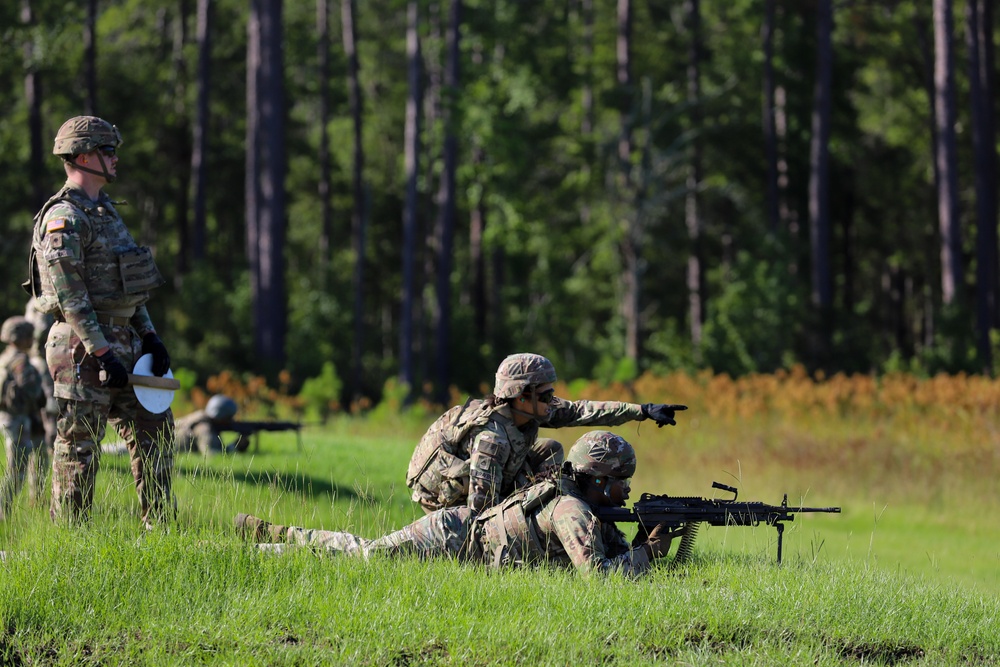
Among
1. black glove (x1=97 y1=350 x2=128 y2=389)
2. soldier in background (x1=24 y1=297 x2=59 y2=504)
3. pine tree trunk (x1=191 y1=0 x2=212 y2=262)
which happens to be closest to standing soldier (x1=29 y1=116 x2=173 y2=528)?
black glove (x1=97 y1=350 x2=128 y2=389)

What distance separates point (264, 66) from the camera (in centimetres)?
2492

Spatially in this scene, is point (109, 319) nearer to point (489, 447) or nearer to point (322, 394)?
point (489, 447)

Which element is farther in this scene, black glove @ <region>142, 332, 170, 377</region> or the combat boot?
black glove @ <region>142, 332, 170, 377</region>

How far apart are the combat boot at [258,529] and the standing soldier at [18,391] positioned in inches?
97.7

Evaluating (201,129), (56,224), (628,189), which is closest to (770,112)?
(628,189)

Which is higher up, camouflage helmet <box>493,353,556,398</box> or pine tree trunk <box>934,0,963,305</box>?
pine tree trunk <box>934,0,963,305</box>

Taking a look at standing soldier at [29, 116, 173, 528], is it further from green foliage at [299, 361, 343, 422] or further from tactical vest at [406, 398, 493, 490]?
green foliage at [299, 361, 343, 422]

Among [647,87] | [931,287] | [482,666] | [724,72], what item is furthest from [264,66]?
[931,287]

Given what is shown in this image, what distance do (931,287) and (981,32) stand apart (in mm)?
13274

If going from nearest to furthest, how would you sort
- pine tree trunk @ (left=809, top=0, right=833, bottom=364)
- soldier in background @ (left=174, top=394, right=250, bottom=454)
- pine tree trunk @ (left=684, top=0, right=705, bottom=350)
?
soldier in background @ (left=174, top=394, right=250, bottom=454)
pine tree trunk @ (left=809, top=0, right=833, bottom=364)
pine tree trunk @ (left=684, top=0, right=705, bottom=350)

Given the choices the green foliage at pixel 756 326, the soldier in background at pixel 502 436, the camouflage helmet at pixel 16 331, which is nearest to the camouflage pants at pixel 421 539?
the soldier in background at pixel 502 436

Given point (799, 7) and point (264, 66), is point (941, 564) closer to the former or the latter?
point (264, 66)

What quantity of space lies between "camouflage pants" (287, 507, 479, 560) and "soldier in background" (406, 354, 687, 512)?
0.15m

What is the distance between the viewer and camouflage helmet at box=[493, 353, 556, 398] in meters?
7.43
